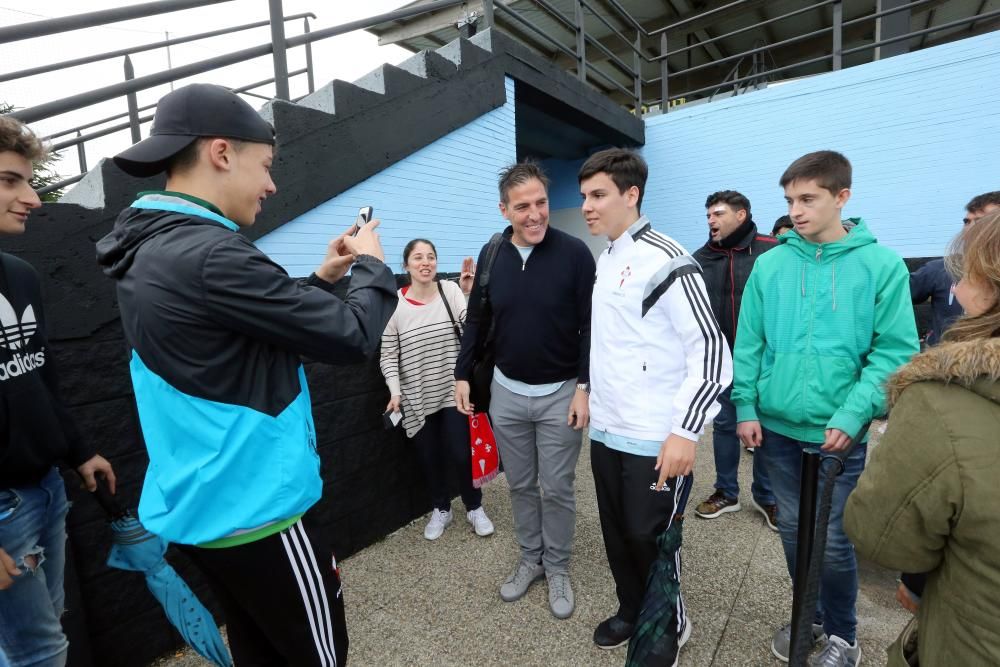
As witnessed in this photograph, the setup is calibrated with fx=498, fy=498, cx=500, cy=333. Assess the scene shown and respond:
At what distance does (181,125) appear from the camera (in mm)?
1220

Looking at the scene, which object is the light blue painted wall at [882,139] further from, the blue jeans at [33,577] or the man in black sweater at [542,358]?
the blue jeans at [33,577]

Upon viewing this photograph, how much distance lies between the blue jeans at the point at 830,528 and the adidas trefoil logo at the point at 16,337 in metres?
2.74

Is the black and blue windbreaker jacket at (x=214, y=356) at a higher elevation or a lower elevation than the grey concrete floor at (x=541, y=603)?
higher

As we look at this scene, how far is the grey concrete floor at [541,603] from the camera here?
2281 mm

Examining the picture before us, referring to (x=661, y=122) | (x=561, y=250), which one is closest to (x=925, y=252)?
(x=661, y=122)

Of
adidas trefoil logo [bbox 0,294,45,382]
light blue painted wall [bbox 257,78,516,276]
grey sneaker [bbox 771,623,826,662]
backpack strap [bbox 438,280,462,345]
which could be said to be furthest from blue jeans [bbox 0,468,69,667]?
grey sneaker [bbox 771,623,826,662]

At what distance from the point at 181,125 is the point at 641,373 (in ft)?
5.47

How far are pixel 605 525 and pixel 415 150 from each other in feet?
9.67

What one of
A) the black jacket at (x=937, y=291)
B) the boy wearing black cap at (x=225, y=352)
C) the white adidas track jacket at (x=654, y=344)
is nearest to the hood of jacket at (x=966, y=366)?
the white adidas track jacket at (x=654, y=344)

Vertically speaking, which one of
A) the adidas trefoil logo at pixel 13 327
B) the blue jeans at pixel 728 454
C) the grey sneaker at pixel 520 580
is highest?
the adidas trefoil logo at pixel 13 327

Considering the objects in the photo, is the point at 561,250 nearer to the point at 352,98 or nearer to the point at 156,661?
the point at 352,98

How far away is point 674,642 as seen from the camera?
78.0 inches

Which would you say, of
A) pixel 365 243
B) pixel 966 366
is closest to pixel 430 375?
pixel 365 243

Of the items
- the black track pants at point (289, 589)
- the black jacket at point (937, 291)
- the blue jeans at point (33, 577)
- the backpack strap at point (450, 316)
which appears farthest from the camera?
the black jacket at point (937, 291)
